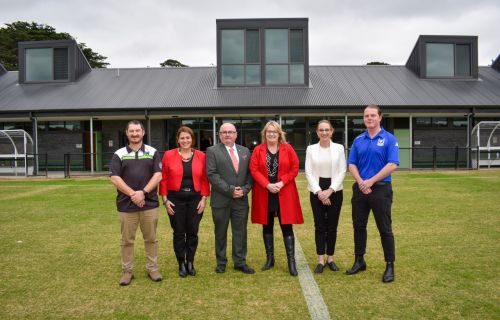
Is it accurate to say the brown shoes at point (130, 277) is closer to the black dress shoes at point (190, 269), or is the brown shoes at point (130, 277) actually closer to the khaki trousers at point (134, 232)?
the khaki trousers at point (134, 232)

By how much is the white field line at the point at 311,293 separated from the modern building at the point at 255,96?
13693 millimetres

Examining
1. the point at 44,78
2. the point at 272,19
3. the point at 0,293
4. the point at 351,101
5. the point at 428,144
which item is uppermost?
the point at 272,19

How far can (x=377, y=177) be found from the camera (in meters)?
4.28

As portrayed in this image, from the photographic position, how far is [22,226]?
7.33 m

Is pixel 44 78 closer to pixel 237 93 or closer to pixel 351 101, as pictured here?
pixel 237 93

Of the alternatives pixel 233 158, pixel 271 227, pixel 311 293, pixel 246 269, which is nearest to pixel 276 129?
pixel 233 158

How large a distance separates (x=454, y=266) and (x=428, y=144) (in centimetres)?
1767

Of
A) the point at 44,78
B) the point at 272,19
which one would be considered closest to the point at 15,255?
the point at 272,19

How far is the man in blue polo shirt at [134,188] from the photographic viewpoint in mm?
4262

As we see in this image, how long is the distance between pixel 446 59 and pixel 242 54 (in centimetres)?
1092

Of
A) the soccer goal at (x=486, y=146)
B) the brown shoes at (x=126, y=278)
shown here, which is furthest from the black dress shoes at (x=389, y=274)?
the soccer goal at (x=486, y=146)

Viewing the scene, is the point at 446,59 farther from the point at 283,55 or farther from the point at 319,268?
the point at 319,268

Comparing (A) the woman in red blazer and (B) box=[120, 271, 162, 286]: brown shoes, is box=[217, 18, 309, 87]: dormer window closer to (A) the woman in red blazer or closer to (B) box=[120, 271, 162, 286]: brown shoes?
(A) the woman in red blazer

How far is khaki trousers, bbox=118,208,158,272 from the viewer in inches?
170
